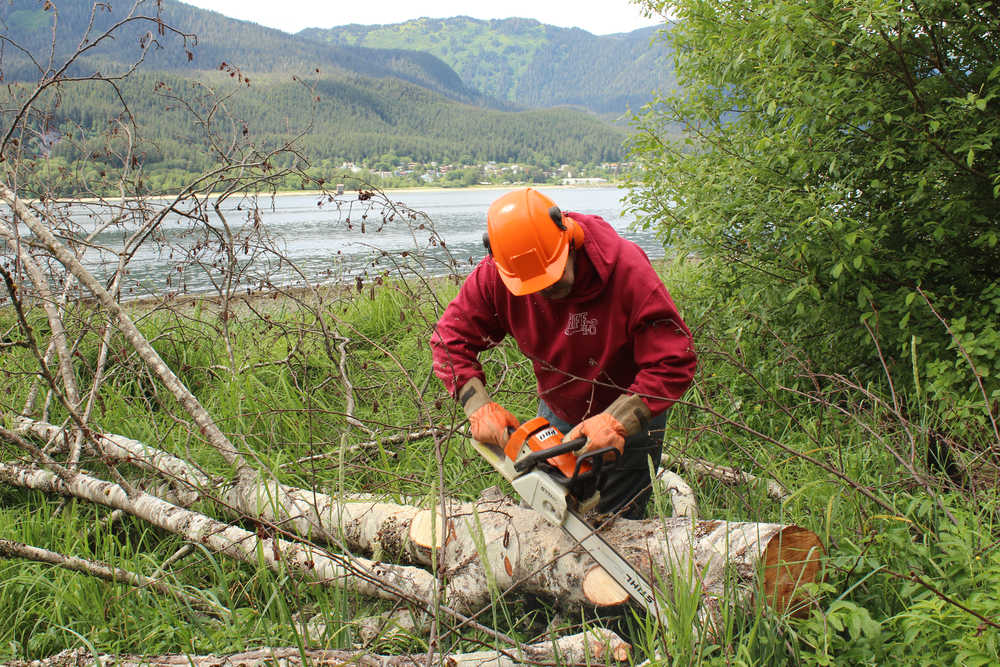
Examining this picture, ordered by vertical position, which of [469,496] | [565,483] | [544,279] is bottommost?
[469,496]

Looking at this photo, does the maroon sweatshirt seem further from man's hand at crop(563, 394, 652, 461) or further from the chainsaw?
the chainsaw

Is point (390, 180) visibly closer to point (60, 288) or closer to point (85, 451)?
point (60, 288)

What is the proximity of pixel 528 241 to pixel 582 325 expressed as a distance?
1.67 feet

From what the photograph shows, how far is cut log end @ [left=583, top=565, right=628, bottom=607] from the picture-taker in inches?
82.4

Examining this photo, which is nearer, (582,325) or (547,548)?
(547,548)

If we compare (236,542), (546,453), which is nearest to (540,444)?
(546,453)

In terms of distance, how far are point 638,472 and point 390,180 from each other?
20.1 ft

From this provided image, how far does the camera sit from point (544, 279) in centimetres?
229

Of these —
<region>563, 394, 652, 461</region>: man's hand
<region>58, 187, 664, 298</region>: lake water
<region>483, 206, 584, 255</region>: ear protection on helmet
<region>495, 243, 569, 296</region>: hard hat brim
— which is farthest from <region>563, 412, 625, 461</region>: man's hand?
<region>58, 187, 664, 298</region>: lake water

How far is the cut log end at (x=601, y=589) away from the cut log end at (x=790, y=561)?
18.6 inches

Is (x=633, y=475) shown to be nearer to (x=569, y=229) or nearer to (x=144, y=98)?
(x=569, y=229)

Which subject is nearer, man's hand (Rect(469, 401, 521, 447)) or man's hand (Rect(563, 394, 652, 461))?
man's hand (Rect(563, 394, 652, 461))

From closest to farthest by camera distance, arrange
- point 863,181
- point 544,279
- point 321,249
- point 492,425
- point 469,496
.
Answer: point 544,279 → point 492,425 → point 469,496 → point 863,181 → point 321,249

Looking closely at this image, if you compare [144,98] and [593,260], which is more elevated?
[144,98]
